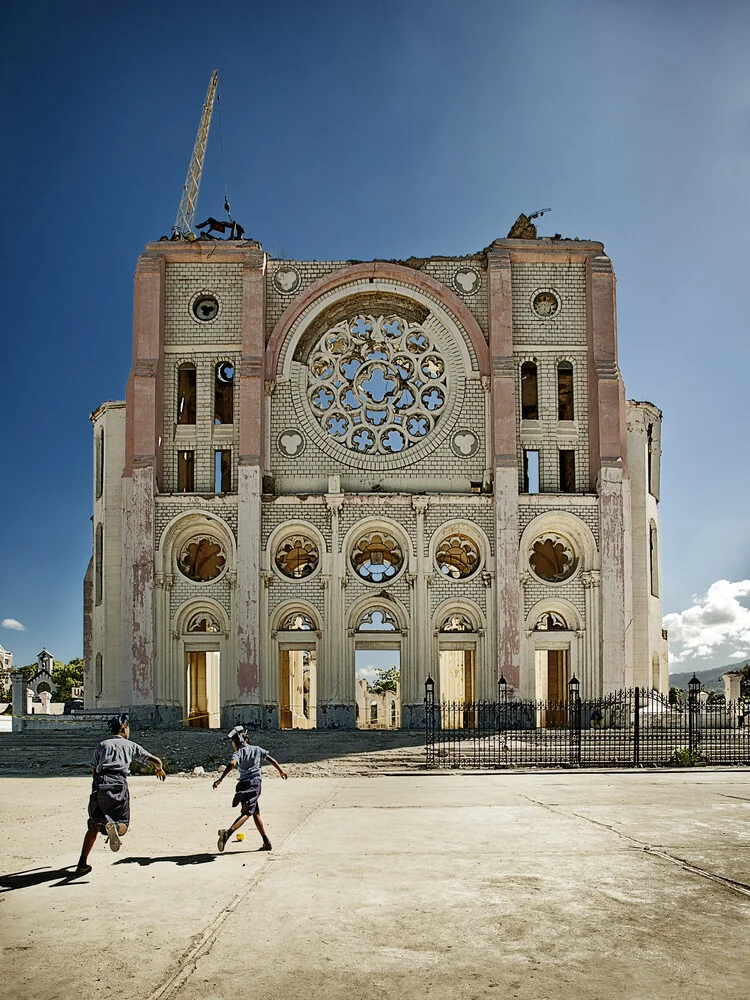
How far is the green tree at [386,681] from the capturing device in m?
78.2

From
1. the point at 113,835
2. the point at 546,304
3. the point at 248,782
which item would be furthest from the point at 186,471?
the point at 113,835

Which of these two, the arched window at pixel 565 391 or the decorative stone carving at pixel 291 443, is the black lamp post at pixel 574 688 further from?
the decorative stone carving at pixel 291 443

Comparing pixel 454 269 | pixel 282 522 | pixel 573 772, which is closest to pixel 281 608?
pixel 282 522

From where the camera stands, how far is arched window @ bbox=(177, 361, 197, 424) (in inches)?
1671

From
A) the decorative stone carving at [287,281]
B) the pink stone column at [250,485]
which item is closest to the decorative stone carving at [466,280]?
the decorative stone carving at [287,281]

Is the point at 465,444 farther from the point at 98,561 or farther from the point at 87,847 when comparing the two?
the point at 87,847

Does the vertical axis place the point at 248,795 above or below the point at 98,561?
below

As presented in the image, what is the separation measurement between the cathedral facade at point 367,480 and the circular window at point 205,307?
0.10m

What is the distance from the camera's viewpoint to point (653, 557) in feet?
151

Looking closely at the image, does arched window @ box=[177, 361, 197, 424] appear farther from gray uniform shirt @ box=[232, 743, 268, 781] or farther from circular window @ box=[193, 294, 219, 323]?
gray uniform shirt @ box=[232, 743, 268, 781]

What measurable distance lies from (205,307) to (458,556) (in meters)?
13.9

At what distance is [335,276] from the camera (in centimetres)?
4219

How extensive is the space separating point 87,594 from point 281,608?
43.4 ft

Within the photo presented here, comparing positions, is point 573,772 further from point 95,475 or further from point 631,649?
point 95,475
